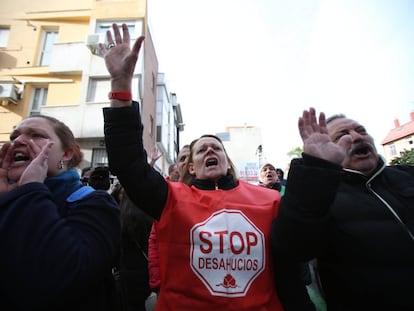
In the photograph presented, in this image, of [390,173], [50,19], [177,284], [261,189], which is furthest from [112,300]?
[50,19]

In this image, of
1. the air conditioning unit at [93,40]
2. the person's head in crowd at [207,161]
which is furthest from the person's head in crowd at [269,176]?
the air conditioning unit at [93,40]

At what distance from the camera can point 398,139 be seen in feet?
127

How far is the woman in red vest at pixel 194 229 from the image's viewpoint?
140 centimetres

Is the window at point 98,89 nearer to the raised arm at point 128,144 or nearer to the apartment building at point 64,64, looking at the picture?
the apartment building at point 64,64

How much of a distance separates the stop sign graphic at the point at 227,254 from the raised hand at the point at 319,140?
0.62 meters

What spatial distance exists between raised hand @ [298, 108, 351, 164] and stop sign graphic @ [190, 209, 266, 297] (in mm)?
618

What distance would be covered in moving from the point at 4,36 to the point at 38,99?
388 cm

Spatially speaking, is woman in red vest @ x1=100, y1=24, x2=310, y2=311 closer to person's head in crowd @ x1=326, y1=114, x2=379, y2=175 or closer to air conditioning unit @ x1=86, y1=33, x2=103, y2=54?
person's head in crowd @ x1=326, y1=114, x2=379, y2=175

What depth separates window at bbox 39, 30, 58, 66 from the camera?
12281 millimetres

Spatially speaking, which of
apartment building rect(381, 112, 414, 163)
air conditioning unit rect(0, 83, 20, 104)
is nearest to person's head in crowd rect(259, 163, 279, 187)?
air conditioning unit rect(0, 83, 20, 104)

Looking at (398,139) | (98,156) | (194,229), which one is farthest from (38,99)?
(398,139)

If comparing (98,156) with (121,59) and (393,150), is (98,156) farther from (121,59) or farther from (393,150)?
(393,150)

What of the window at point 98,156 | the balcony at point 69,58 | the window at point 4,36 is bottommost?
the window at point 98,156

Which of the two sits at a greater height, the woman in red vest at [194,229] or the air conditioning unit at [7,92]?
the air conditioning unit at [7,92]
